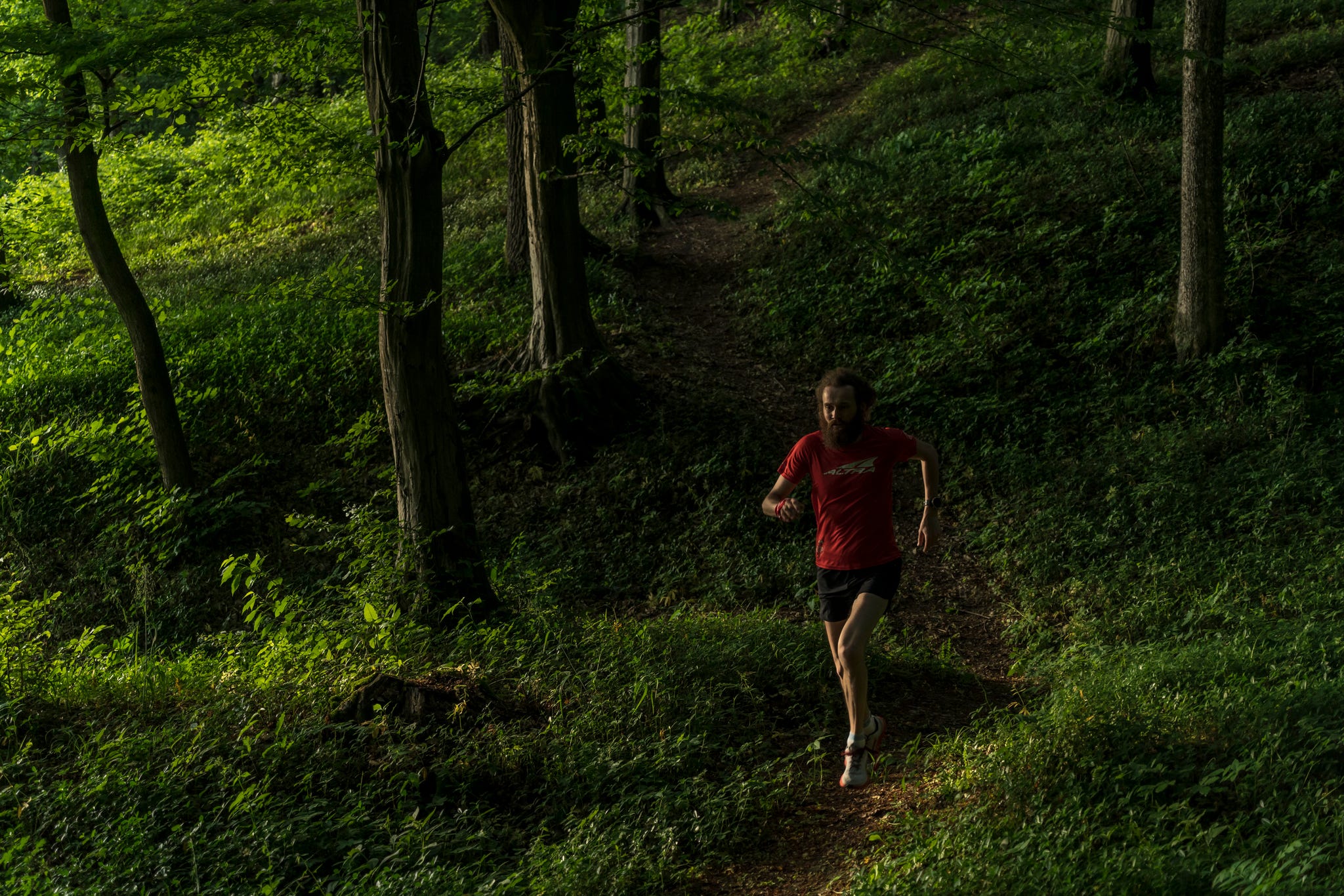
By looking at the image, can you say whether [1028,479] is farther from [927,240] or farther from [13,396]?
[13,396]

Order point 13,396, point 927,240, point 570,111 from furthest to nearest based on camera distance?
point 927,240 < point 13,396 < point 570,111

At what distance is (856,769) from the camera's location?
5.18 metres

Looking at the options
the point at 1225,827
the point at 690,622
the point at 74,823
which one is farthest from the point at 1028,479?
the point at 74,823

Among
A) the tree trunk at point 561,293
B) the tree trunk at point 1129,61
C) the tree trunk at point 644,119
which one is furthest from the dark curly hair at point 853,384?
the tree trunk at point 1129,61

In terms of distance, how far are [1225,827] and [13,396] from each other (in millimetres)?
14112

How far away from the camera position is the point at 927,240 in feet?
45.0

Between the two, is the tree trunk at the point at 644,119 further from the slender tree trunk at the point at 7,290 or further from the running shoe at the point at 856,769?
the slender tree trunk at the point at 7,290

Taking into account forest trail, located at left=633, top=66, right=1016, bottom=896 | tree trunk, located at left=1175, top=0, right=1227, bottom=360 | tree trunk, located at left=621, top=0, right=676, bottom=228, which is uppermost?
tree trunk, located at left=621, top=0, right=676, bottom=228

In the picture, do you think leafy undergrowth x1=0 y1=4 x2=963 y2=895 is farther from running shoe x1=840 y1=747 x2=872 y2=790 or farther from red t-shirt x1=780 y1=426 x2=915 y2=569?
red t-shirt x1=780 y1=426 x2=915 y2=569

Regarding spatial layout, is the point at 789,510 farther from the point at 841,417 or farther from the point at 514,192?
the point at 514,192

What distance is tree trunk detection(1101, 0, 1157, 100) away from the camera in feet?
47.2

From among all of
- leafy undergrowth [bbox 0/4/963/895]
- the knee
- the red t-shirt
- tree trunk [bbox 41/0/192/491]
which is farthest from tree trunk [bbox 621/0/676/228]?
the knee

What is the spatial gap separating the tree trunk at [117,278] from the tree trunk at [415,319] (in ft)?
14.7

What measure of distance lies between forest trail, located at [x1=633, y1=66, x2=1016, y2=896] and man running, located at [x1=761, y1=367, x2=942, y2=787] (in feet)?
1.01
